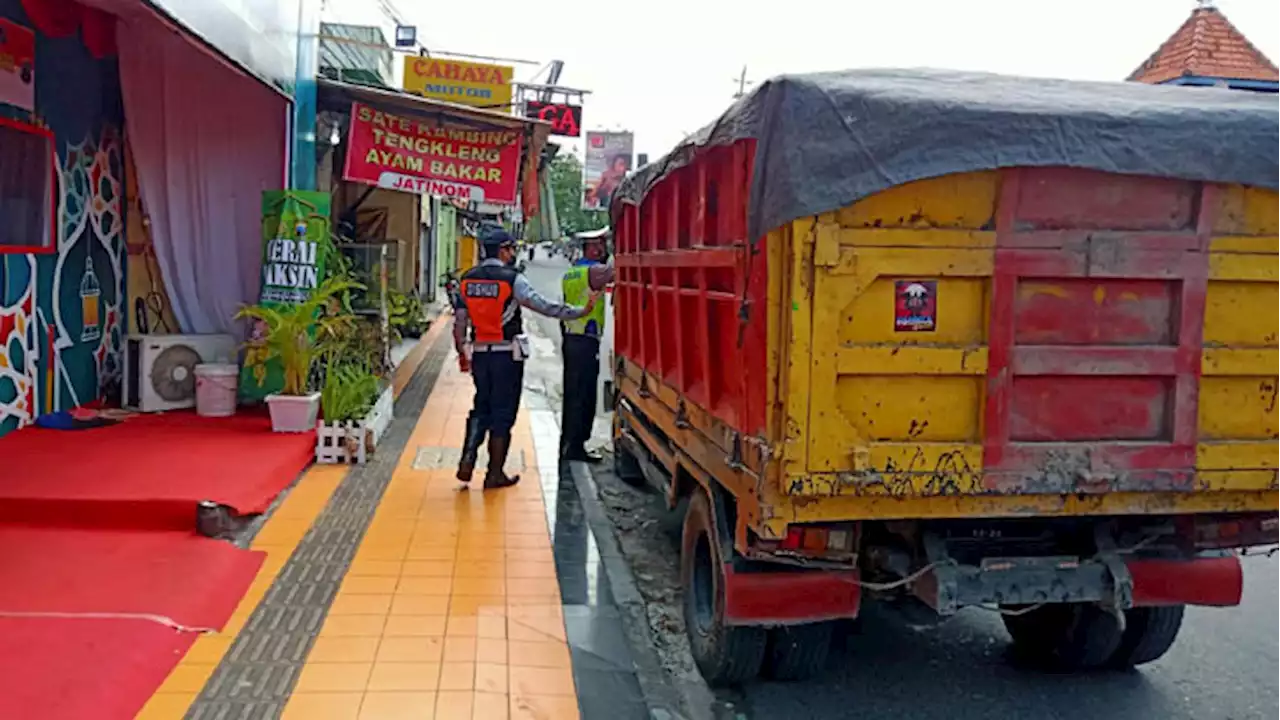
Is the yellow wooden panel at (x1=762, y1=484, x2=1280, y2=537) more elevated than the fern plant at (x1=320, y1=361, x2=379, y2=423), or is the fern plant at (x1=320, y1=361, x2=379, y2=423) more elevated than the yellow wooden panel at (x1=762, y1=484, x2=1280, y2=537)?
the yellow wooden panel at (x1=762, y1=484, x2=1280, y2=537)

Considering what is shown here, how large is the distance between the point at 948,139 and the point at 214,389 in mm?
6736

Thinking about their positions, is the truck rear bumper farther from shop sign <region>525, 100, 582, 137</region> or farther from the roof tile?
shop sign <region>525, 100, 582, 137</region>

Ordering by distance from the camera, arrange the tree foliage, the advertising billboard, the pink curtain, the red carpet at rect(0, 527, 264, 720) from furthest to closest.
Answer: the tree foliage < the advertising billboard < the pink curtain < the red carpet at rect(0, 527, 264, 720)

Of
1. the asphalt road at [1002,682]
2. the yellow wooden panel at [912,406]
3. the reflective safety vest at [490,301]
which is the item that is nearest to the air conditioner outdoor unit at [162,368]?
the reflective safety vest at [490,301]

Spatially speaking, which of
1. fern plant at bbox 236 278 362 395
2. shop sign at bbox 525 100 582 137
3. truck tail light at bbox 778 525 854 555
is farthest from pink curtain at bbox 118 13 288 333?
shop sign at bbox 525 100 582 137

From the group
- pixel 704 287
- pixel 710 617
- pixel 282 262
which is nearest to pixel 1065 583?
pixel 710 617

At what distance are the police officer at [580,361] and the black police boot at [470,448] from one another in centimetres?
151

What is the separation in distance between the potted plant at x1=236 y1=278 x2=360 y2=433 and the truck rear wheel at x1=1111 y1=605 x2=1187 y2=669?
5945mm

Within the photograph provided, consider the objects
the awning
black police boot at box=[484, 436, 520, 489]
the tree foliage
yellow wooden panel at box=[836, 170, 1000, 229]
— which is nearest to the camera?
yellow wooden panel at box=[836, 170, 1000, 229]

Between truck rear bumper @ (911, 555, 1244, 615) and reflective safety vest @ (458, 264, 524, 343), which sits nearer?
truck rear bumper @ (911, 555, 1244, 615)

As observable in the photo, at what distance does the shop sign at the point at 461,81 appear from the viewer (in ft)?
70.8

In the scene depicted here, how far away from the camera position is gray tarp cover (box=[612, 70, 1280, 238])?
148 inches

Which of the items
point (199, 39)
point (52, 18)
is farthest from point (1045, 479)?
point (52, 18)

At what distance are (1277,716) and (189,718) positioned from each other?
4.53 meters
